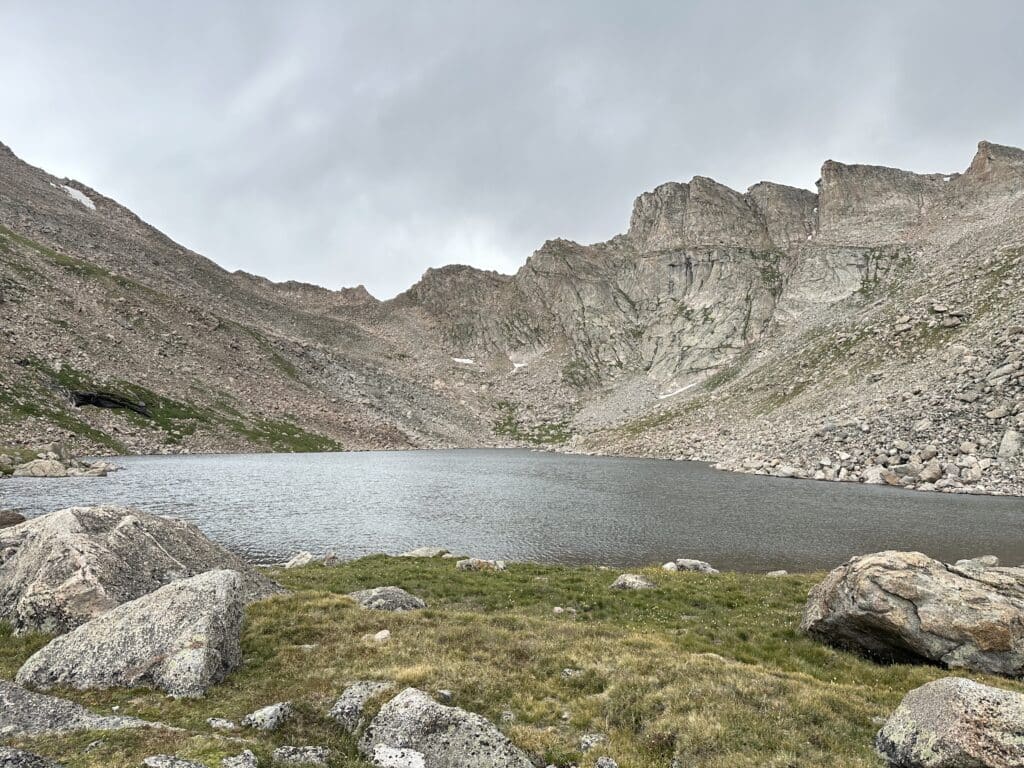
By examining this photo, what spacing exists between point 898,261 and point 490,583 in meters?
177

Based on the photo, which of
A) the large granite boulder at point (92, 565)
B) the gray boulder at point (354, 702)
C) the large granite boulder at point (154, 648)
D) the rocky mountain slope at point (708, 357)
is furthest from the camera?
the rocky mountain slope at point (708, 357)

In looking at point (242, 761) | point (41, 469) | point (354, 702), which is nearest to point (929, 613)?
point (354, 702)

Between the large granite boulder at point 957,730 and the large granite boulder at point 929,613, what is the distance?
22.1ft

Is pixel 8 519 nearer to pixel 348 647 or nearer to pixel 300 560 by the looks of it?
pixel 300 560

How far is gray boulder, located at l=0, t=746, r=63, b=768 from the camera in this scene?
6935mm

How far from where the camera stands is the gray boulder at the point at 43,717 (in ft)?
29.7

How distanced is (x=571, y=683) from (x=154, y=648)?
10077 millimetres

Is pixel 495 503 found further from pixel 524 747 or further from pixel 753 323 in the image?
pixel 753 323

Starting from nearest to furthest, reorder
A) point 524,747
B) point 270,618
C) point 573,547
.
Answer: point 524,747
point 270,618
point 573,547

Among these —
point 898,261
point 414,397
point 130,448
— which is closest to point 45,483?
point 130,448

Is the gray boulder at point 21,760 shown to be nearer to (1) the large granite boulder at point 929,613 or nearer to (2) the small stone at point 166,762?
(2) the small stone at point 166,762

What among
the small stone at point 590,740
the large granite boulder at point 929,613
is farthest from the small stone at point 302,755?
the large granite boulder at point 929,613

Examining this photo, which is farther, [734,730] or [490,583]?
[490,583]

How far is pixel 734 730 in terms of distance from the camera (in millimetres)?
9844
